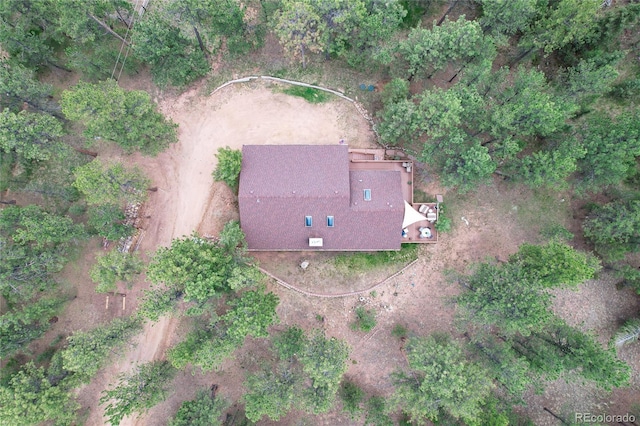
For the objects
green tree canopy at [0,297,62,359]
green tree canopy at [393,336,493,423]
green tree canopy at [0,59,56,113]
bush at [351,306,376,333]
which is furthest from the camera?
bush at [351,306,376,333]

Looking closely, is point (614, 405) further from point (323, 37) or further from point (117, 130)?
point (117, 130)

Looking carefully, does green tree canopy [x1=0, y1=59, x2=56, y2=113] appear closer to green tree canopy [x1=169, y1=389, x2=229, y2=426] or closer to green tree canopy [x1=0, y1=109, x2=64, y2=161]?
green tree canopy [x1=0, y1=109, x2=64, y2=161]

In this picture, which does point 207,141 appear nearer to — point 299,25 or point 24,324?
point 299,25

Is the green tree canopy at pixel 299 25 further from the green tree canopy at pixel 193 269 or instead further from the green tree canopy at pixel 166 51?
the green tree canopy at pixel 193 269

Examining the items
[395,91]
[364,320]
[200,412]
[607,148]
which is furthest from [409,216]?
[200,412]

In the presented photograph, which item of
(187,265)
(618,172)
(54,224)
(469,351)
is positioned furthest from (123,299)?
(618,172)

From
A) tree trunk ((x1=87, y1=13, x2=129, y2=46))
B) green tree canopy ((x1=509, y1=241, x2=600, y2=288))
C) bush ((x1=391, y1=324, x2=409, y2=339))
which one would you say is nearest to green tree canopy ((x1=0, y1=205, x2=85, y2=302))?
tree trunk ((x1=87, y1=13, x2=129, y2=46))
